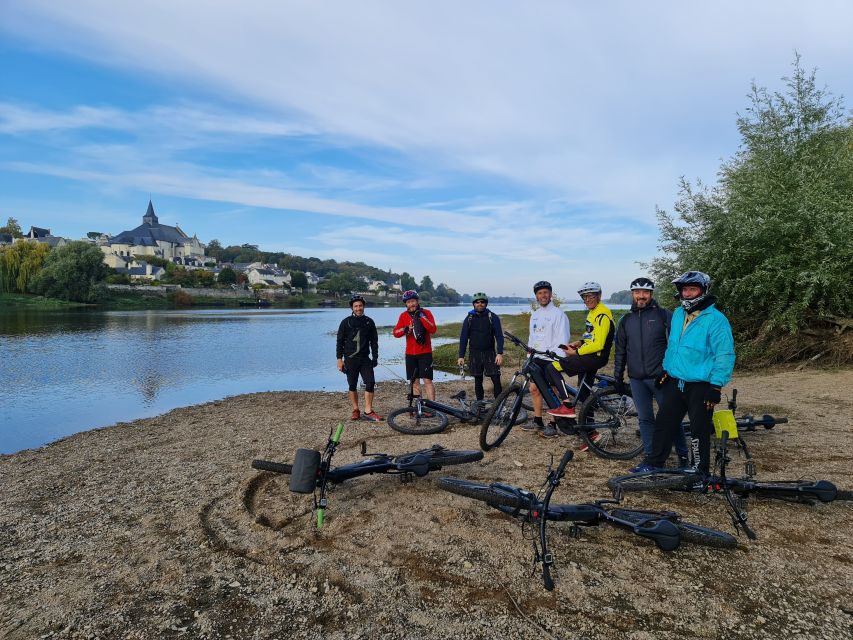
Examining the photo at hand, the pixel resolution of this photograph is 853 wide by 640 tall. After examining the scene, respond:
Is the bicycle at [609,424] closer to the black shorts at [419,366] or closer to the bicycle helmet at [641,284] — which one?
the bicycle helmet at [641,284]

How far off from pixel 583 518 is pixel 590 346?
3261 mm

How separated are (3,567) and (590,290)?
7177mm

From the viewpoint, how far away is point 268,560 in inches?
149

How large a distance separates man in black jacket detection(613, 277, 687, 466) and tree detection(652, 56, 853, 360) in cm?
1060

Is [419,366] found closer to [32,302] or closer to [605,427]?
[605,427]

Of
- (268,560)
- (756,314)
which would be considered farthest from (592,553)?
(756,314)

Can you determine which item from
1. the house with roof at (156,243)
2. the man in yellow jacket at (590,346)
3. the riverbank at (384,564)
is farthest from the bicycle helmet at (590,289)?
the house with roof at (156,243)

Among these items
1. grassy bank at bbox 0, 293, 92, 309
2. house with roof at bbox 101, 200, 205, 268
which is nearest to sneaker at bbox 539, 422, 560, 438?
grassy bank at bbox 0, 293, 92, 309

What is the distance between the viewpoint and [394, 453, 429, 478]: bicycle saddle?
5.05 m

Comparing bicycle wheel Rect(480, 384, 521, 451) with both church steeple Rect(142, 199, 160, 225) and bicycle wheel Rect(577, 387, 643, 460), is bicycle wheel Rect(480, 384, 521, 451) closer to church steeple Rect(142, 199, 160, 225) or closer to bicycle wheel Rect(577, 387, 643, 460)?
bicycle wheel Rect(577, 387, 643, 460)

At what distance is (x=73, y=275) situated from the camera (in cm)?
7488

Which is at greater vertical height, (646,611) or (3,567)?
(646,611)

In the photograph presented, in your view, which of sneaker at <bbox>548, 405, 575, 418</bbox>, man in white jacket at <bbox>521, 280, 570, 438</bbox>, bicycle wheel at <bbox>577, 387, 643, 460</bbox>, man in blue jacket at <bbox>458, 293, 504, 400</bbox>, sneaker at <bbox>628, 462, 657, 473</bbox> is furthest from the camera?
man in blue jacket at <bbox>458, 293, 504, 400</bbox>

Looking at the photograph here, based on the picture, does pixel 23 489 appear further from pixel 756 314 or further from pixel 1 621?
pixel 756 314
